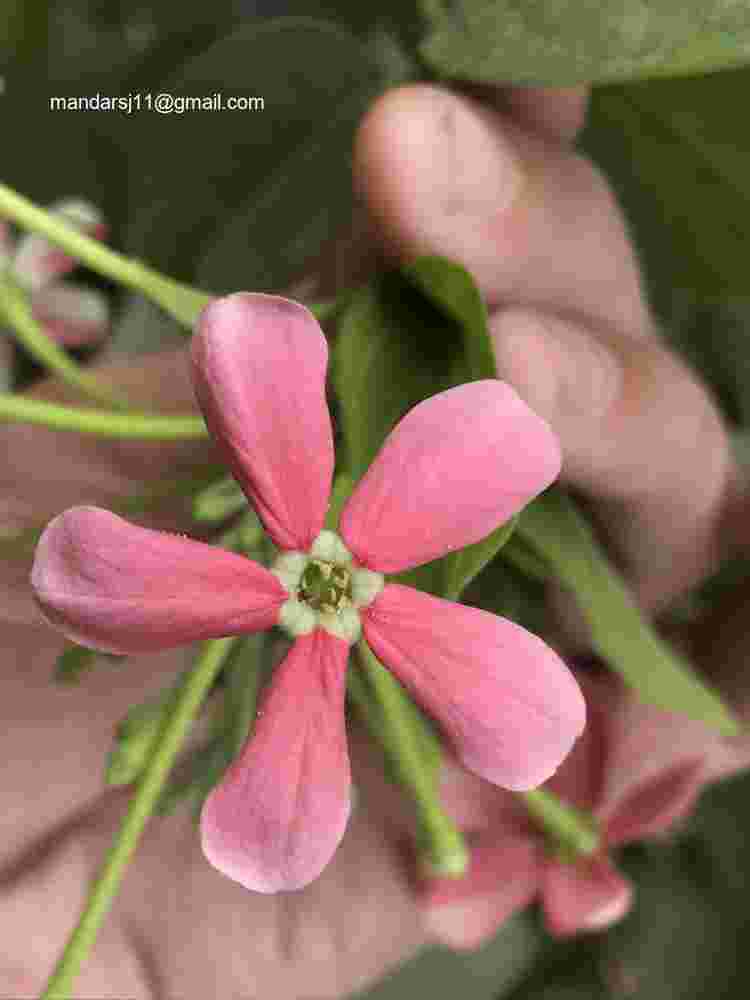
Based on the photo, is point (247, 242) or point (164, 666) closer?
point (164, 666)

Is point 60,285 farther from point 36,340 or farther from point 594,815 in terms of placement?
point 594,815

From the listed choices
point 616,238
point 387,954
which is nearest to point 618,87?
point 616,238

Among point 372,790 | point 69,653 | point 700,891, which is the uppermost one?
point 69,653

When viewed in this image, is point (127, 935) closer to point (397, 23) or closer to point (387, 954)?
point (387, 954)

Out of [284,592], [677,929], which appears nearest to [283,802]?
[284,592]

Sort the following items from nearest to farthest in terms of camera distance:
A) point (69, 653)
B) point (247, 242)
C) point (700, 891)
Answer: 1. point (69, 653)
2. point (247, 242)
3. point (700, 891)

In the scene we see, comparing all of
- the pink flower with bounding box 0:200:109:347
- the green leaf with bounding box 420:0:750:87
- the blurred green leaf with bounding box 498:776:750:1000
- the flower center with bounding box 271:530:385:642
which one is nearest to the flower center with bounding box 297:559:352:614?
the flower center with bounding box 271:530:385:642

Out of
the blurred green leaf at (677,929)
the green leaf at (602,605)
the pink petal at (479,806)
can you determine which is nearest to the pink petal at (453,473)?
the green leaf at (602,605)
